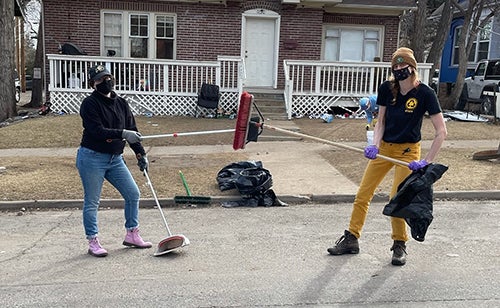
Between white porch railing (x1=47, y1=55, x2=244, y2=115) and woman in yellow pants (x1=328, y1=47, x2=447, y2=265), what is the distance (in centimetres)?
1092

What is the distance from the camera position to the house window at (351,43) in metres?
18.2

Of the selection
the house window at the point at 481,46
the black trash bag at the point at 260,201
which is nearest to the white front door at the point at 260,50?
the black trash bag at the point at 260,201

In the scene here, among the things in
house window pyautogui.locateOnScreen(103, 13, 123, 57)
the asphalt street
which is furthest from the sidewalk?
house window pyautogui.locateOnScreen(103, 13, 123, 57)

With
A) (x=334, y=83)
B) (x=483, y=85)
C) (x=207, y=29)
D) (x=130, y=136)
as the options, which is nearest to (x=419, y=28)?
(x=483, y=85)

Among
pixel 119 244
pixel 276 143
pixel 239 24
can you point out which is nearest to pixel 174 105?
pixel 239 24

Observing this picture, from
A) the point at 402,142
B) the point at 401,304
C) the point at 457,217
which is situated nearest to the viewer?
the point at 401,304

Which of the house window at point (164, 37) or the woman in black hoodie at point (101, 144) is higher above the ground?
the house window at point (164, 37)

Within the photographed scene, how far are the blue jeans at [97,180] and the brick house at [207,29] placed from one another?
40.2 feet

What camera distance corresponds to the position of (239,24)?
1719 centimetres

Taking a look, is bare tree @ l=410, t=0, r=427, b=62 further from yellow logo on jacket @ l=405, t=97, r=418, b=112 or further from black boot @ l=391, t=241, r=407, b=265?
black boot @ l=391, t=241, r=407, b=265

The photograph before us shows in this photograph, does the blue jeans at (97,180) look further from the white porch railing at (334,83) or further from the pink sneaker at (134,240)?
the white porch railing at (334,83)

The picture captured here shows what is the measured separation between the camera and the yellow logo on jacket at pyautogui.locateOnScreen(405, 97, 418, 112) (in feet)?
14.9

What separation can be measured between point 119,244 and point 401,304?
2981 millimetres

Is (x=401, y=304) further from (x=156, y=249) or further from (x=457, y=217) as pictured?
(x=457, y=217)
